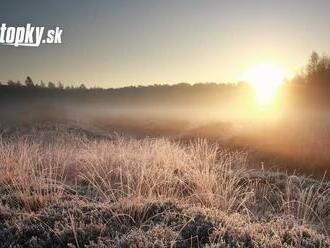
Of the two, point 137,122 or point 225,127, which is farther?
point 137,122

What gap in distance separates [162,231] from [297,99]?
188 feet

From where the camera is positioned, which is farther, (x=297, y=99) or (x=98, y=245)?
(x=297, y=99)

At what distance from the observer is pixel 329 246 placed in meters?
8.31

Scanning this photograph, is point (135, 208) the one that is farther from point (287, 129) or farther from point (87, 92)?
point (87, 92)

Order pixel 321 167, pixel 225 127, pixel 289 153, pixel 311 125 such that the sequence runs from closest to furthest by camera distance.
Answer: pixel 321 167 → pixel 289 153 → pixel 311 125 → pixel 225 127

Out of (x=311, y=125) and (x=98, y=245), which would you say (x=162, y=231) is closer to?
(x=98, y=245)

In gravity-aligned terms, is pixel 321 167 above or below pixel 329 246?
below

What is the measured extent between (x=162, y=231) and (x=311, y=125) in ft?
123

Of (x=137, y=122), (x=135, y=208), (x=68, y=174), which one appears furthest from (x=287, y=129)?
(x=137, y=122)

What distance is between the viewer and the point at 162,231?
8242 millimetres

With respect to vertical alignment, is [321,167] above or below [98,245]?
below

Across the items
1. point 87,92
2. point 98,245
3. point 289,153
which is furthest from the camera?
point 87,92

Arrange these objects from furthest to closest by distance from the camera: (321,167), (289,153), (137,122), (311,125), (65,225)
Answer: (137,122), (311,125), (289,153), (321,167), (65,225)

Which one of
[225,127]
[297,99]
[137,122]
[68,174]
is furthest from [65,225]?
[137,122]
